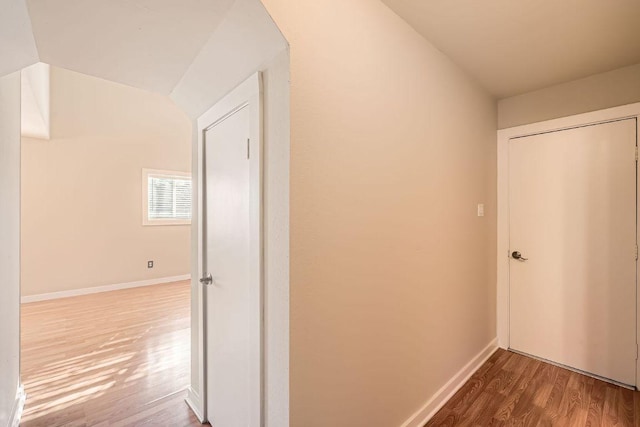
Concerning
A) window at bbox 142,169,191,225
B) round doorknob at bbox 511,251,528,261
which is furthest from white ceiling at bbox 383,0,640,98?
window at bbox 142,169,191,225

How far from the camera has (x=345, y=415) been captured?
4.31 feet

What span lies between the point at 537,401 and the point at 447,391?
0.63 m

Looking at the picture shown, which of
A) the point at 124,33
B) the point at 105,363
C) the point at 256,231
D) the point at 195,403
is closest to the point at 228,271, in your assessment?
the point at 256,231

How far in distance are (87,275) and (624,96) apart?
274 inches

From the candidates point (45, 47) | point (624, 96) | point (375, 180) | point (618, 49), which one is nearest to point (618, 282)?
point (624, 96)

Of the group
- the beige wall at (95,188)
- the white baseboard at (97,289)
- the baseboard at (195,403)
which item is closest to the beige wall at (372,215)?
the baseboard at (195,403)

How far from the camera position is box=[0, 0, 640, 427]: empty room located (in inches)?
46.5

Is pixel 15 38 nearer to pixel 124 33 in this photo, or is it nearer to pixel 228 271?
pixel 124 33

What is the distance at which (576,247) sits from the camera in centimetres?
239

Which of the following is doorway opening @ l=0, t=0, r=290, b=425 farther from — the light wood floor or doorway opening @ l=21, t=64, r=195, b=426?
doorway opening @ l=21, t=64, r=195, b=426

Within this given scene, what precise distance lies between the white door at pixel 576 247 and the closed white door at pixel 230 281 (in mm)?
2570

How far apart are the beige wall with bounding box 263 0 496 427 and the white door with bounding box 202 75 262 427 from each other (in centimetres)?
26

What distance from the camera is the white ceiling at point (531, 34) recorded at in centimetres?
154

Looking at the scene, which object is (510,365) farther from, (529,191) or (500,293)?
(529,191)
